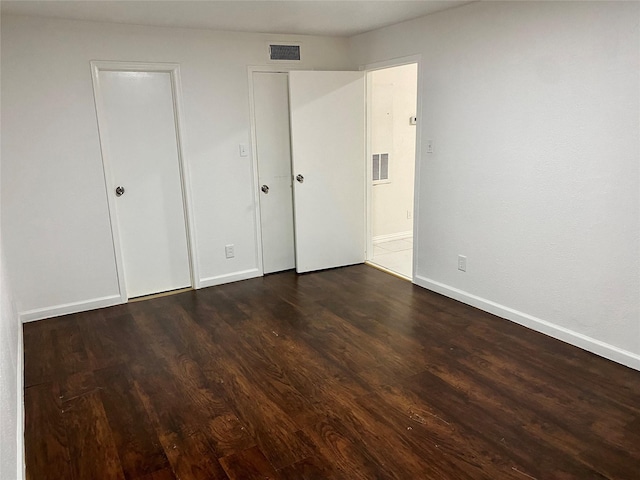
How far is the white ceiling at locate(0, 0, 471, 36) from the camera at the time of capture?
10.3ft

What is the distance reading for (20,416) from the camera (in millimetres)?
2404

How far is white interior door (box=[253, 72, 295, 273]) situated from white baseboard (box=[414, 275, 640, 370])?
58.6 inches

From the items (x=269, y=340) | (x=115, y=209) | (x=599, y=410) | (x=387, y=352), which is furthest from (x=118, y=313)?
(x=599, y=410)

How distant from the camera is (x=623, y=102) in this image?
8.72ft

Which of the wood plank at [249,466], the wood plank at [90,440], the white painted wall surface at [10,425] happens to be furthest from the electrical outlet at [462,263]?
the white painted wall surface at [10,425]

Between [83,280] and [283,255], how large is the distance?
73.2 inches

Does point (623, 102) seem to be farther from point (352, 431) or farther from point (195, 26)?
point (195, 26)

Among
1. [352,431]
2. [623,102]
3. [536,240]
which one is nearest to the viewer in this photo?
[352,431]

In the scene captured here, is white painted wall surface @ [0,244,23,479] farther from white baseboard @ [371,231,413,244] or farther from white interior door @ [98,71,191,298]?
white baseboard @ [371,231,413,244]

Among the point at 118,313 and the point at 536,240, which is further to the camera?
the point at 118,313

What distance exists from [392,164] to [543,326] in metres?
2.87

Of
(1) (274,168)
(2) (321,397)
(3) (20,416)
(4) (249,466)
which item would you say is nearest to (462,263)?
(2) (321,397)

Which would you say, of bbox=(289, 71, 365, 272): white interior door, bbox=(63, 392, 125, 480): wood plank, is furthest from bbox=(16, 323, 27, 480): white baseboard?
bbox=(289, 71, 365, 272): white interior door

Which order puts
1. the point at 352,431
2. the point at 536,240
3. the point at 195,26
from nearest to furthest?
the point at 352,431, the point at 536,240, the point at 195,26
